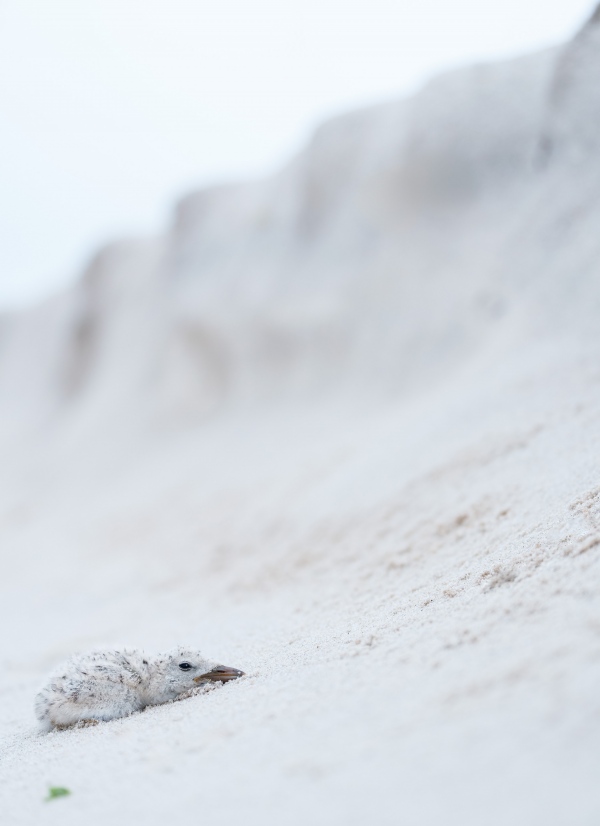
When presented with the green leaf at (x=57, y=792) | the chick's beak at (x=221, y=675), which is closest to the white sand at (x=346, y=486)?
the green leaf at (x=57, y=792)

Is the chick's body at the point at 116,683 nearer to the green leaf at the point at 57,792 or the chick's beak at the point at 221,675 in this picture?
the chick's beak at the point at 221,675

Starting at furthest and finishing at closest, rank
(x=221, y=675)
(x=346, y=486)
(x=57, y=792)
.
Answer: (x=346, y=486)
(x=221, y=675)
(x=57, y=792)

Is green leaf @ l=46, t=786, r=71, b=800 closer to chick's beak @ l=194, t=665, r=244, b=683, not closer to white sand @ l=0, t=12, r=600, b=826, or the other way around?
white sand @ l=0, t=12, r=600, b=826

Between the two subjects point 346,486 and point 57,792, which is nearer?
point 57,792

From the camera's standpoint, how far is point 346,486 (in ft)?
18.8

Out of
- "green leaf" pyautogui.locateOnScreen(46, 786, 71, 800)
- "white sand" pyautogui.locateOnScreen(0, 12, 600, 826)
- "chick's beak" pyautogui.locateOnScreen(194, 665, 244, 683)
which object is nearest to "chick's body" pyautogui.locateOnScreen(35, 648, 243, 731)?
"chick's beak" pyautogui.locateOnScreen(194, 665, 244, 683)

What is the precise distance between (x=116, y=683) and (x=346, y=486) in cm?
314

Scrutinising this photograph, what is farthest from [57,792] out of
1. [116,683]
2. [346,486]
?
[346,486]

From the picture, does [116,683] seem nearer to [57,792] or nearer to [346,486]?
[57,792]

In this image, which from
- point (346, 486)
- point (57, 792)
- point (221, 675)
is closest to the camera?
point (57, 792)

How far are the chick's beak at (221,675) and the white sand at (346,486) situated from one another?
137 mm

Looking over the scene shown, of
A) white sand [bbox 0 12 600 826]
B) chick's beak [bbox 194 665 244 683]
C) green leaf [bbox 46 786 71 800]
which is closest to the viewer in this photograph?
white sand [bbox 0 12 600 826]

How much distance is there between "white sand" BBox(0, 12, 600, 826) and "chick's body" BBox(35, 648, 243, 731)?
0.14 m

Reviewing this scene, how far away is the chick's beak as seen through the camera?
2.77m
